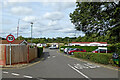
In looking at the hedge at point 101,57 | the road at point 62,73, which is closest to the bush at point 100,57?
the hedge at point 101,57

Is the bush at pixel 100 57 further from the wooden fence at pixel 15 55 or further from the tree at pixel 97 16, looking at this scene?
the wooden fence at pixel 15 55

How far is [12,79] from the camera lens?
23.8 ft

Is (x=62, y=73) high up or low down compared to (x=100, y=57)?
down

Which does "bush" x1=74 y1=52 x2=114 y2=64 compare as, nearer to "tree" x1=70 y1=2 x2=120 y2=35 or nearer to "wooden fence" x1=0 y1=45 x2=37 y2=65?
"tree" x1=70 y1=2 x2=120 y2=35

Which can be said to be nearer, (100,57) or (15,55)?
(15,55)

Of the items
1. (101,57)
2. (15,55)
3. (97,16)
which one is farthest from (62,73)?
(97,16)

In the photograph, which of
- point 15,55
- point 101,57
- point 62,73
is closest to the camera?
point 62,73

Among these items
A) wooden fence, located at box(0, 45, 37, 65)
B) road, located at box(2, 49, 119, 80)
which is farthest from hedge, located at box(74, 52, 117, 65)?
wooden fence, located at box(0, 45, 37, 65)

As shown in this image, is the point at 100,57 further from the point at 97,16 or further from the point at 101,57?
the point at 97,16

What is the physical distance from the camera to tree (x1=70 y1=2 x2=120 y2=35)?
1233 cm

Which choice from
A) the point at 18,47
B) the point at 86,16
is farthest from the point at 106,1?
the point at 18,47

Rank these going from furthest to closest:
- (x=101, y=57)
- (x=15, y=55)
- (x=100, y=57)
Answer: (x=100, y=57)
(x=101, y=57)
(x=15, y=55)

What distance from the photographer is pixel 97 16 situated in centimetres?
1348

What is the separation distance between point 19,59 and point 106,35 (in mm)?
9080
